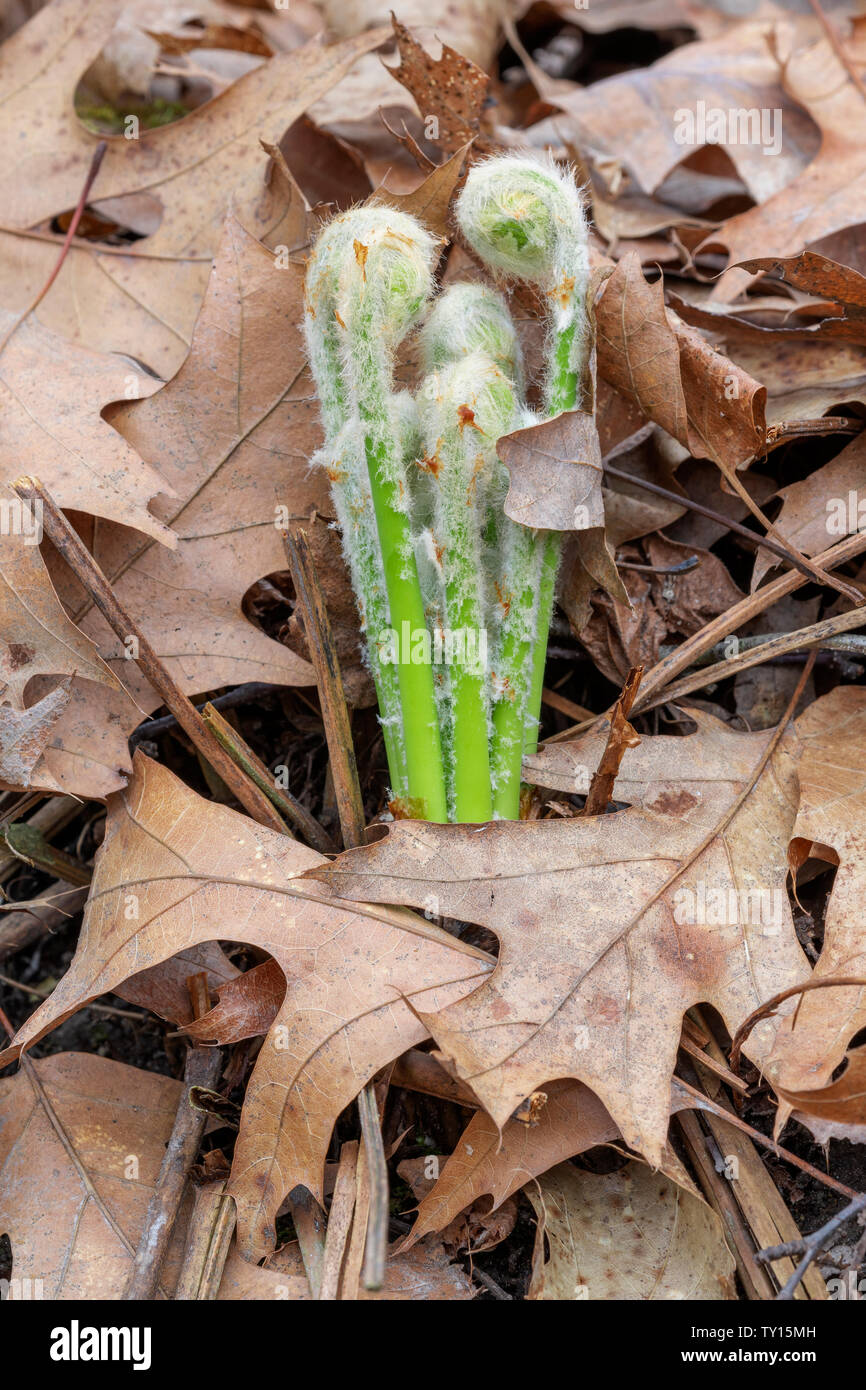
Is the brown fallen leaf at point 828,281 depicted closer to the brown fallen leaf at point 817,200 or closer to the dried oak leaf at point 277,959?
the brown fallen leaf at point 817,200

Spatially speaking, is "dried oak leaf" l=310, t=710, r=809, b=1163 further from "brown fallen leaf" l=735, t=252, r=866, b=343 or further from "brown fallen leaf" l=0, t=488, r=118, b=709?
"brown fallen leaf" l=735, t=252, r=866, b=343

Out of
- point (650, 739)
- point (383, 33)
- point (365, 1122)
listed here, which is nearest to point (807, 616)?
point (650, 739)

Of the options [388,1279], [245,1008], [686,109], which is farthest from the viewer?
[686,109]

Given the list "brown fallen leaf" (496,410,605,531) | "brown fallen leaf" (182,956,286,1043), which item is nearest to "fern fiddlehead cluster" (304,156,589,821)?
"brown fallen leaf" (496,410,605,531)

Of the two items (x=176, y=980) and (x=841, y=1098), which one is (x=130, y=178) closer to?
(x=176, y=980)

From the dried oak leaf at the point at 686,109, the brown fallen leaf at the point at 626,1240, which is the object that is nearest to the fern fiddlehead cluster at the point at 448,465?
the brown fallen leaf at the point at 626,1240

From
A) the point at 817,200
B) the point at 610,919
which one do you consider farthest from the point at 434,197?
the point at 610,919
